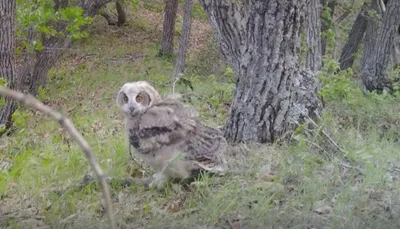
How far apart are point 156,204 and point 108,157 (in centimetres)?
107

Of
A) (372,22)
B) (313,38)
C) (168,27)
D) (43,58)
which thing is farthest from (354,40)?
(313,38)

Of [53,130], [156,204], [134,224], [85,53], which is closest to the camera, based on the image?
[134,224]

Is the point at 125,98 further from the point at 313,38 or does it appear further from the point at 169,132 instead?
the point at 313,38

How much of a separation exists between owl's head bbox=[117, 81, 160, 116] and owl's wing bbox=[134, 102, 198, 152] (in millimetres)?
56

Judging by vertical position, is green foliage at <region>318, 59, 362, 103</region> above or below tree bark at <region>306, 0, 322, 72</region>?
below

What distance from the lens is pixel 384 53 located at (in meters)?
9.44

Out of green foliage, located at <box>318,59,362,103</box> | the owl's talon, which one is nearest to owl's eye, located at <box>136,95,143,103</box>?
the owl's talon

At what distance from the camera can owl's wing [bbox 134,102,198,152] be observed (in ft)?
12.0

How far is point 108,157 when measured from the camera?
4.52 m

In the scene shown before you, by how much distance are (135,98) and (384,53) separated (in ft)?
22.7

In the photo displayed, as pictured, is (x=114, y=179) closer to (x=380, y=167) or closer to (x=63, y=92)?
(x=380, y=167)

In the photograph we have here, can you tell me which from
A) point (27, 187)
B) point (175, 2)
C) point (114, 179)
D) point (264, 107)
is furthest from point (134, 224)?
point (175, 2)

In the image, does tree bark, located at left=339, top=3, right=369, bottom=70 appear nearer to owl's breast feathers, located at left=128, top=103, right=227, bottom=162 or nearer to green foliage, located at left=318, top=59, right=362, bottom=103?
green foliage, located at left=318, top=59, right=362, bottom=103

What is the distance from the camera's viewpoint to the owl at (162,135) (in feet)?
12.0
